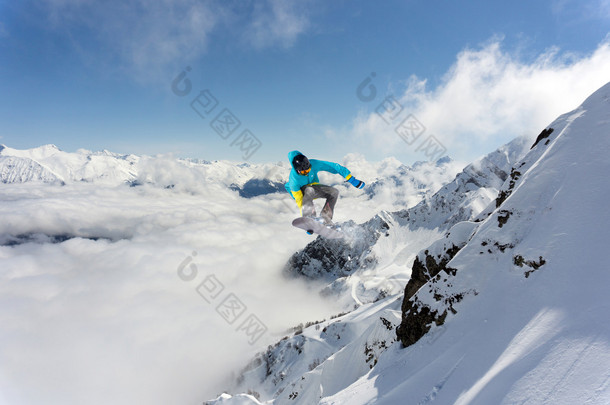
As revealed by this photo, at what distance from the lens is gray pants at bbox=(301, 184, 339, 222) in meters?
13.2

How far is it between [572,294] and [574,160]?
24.3 feet

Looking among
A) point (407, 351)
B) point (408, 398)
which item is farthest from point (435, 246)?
point (408, 398)

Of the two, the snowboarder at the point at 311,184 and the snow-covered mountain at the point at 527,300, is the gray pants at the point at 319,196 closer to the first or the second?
the snowboarder at the point at 311,184

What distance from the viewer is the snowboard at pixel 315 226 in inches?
530

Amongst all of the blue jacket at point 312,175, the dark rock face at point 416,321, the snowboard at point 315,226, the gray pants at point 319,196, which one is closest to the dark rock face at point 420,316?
the dark rock face at point 416,321

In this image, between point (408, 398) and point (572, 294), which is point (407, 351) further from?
point (572, 294)

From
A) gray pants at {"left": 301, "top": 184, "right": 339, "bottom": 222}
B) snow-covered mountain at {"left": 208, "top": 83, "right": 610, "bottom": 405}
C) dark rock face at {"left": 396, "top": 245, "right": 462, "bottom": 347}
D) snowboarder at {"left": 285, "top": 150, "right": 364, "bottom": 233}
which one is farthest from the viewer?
gray pants at {"left": 301, "top": 184, "right": 339, "bottom": 222}

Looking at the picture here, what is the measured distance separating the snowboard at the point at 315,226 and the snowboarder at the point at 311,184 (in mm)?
343

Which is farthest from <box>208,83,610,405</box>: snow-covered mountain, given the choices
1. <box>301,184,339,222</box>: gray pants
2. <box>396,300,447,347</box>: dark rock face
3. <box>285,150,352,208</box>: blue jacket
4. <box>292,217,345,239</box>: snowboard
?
<box>285,150,352,208</box>: blue jacket

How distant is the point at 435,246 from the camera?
17078 mm

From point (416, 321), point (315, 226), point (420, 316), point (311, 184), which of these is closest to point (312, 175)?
point (311, 184)

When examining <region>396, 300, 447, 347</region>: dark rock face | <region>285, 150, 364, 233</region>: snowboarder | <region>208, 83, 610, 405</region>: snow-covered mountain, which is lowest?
<region>396, 300, 447, 347</region>: dark rock face

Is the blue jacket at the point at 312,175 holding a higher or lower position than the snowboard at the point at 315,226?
higher

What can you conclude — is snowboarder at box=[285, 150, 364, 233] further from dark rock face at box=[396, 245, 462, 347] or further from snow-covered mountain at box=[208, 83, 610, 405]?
snow-covered mountain at box=[208, 83, 610, 405]
